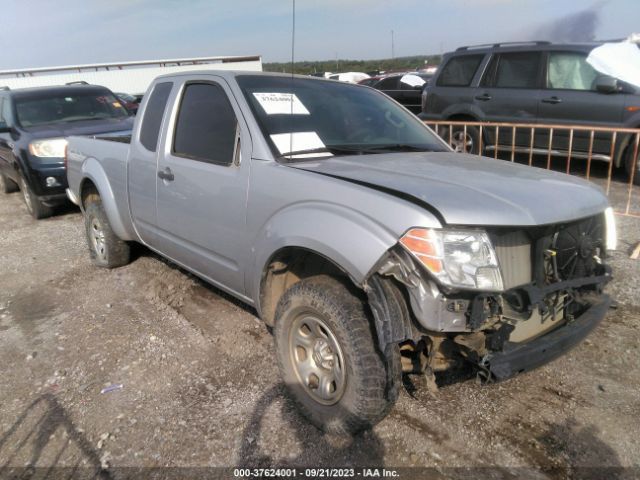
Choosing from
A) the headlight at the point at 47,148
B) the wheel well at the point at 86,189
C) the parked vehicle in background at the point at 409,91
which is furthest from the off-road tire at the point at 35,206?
the parked vehicle in background at the point at 409,91

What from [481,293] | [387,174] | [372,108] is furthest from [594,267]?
[372,108]

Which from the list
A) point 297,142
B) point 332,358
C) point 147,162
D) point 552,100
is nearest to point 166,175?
point 147,162

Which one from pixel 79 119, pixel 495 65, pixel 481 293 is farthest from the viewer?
pixel 495 65

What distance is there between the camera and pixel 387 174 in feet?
8.59

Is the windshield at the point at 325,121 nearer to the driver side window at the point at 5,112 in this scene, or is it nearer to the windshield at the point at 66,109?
the windshield at the point at 66,109

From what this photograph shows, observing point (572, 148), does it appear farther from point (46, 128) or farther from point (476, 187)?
point (46, 128)

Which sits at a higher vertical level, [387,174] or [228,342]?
[387,174]

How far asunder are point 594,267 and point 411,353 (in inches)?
43.0

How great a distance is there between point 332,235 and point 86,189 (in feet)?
12.4

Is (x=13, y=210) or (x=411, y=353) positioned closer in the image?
(x=411, y=353)

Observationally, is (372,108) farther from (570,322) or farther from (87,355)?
(87,355)

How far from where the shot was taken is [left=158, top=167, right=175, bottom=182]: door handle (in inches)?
142

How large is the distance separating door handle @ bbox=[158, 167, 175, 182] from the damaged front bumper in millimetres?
2456

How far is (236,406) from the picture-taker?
9.57 ft
